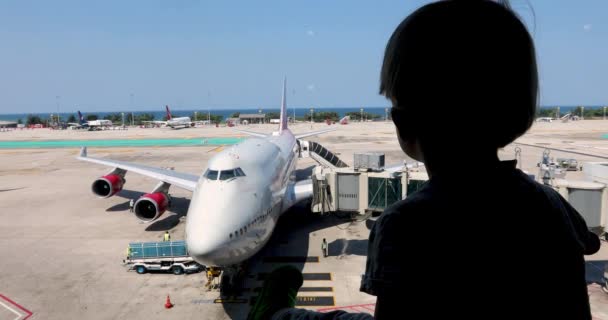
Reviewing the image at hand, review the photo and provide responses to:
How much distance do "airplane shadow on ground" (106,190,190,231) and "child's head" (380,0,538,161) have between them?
2360 centimetres

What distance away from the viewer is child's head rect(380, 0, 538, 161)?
63.6 inches

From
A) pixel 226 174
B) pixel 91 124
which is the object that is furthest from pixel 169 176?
pixel 91 124

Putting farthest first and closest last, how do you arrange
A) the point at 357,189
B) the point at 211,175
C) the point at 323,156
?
the point at 323,156
the point at 357,189
the point at 211,175

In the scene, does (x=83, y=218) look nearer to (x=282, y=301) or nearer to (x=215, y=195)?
(x=215, y=195)

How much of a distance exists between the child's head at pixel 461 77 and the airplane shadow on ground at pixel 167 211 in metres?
23.6

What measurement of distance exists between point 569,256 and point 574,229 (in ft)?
0.62

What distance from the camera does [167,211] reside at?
2734 cm

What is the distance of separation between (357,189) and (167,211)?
15012 mm

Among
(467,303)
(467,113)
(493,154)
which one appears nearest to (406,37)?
(467,113)

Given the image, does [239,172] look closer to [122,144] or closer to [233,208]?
[233,208]

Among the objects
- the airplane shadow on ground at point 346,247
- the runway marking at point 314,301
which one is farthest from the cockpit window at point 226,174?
the airplane shadow on ground at point 346,247

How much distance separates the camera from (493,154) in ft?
5.49

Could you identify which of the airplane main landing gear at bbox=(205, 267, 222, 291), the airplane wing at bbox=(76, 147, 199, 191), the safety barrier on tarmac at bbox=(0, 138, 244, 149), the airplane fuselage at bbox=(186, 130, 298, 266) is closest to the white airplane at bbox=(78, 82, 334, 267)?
the airplane fuselage at bbox=(186, 130, 298, 266)

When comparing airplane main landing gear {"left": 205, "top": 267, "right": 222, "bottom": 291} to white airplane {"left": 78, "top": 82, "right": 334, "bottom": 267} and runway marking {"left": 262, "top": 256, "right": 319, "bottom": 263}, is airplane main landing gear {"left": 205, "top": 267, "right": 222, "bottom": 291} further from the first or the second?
runway marking {"left": 262, "top": 256, "right": 319, "bottom": 263}
